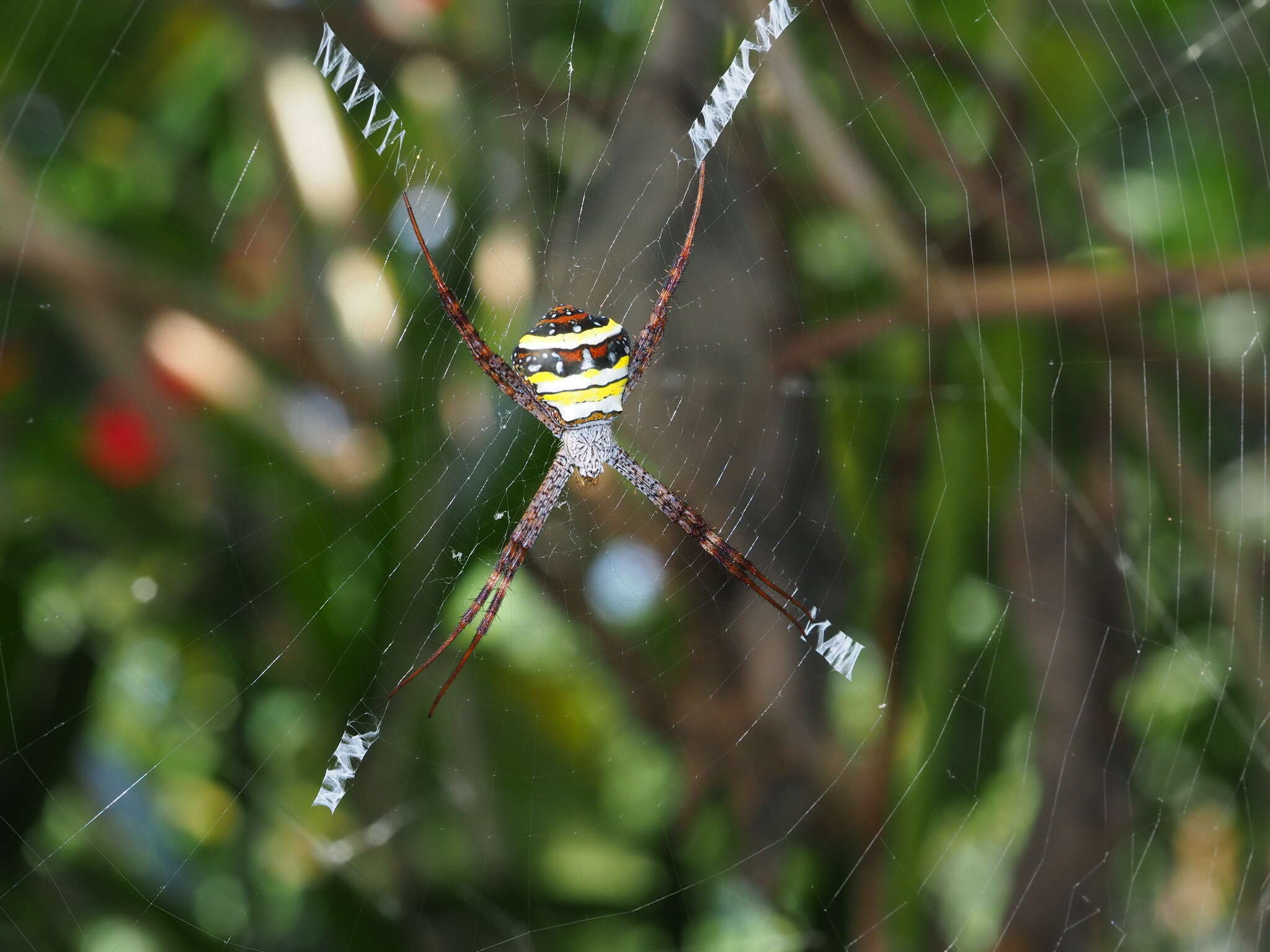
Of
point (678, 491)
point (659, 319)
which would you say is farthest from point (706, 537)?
point (659, 319)

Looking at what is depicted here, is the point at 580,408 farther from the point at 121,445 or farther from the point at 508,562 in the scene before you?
the point at 121,445

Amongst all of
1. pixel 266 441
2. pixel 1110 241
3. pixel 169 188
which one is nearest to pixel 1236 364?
pixel 1110 241

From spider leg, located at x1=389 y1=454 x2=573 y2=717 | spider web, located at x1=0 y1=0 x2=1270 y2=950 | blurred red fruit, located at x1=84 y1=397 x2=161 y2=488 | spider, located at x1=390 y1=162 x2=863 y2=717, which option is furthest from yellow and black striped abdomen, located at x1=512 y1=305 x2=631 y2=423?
blurred red fruit, located at x1=84 y1=397 x2=161 y2=488

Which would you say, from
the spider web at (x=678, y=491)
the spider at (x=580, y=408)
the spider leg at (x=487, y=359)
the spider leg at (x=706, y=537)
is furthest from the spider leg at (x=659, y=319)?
the spider leg at (x=706, y=537)

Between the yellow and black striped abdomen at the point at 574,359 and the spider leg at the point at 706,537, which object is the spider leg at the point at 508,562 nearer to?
the spider leg at the point at 706,537

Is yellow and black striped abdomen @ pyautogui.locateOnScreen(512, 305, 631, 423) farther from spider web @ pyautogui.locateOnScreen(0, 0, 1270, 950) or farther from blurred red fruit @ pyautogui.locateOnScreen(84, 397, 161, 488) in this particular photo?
blurred red fruit @ pyautogui.locateOnScreen(84, 397, 161, 488)
